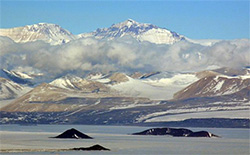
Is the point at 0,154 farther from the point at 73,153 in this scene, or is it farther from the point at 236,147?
the point at 236,147

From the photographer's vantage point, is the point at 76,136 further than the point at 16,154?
Yes

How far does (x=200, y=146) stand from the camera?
16150cm

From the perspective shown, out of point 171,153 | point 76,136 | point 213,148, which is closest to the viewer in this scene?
point 171,153

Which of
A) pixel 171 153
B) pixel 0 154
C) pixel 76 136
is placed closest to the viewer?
pixel 0 154

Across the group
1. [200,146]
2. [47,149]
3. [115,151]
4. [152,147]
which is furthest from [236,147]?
[47,149]

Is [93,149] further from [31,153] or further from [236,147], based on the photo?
[236,147]

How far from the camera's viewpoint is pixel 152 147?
15538 centimetres

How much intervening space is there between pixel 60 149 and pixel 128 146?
819 inches

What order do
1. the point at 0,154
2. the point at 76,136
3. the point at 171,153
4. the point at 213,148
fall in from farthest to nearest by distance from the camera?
the point at 76,136, the point at 213,148, the point at 171,153, the point at 0,154

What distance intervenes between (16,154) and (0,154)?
264cm

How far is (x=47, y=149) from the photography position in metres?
141

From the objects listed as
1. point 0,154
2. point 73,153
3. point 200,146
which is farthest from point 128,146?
point 0,154

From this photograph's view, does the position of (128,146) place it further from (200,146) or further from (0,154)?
(0,154)

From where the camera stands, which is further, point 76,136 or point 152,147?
point 76,136
